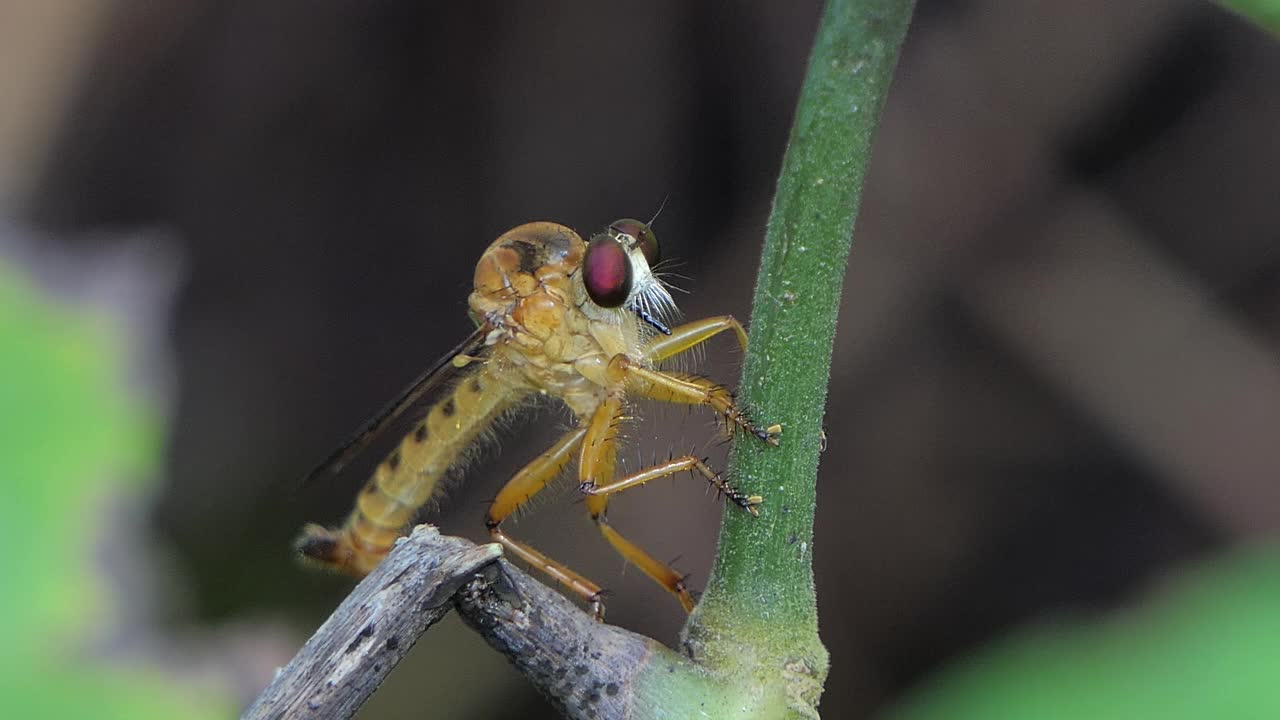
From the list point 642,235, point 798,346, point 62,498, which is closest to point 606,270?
point 642,235

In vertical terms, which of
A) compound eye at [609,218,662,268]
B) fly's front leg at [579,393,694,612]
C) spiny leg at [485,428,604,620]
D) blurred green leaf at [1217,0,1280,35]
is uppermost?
blurred green leaf at [1217,0,1280,35]

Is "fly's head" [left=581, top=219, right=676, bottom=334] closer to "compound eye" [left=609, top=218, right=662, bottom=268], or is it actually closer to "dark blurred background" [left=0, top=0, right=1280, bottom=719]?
"compound eye" [left=609, top=218, right=662, bottom=268]

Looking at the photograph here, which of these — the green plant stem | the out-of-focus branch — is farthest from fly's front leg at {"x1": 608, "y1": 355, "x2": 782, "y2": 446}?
the out-of-focus branch

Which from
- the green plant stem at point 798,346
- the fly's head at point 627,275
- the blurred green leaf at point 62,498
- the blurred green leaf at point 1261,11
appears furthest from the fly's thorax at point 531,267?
the blurred green leaf at point 1261,11

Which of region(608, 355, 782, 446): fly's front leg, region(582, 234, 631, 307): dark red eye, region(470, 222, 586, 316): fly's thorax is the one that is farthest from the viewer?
region(470, 222, 586, 316): fly's thorax

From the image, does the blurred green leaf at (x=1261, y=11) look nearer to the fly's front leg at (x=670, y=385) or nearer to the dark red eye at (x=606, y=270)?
the fly's front leg at (x=670, y=385)
